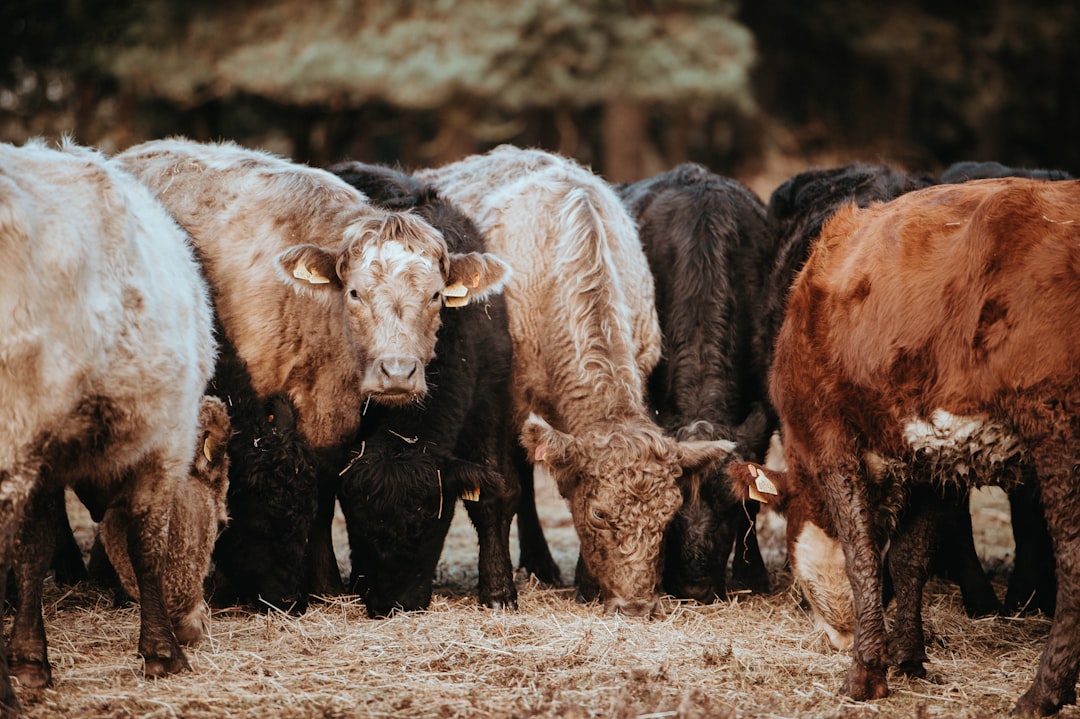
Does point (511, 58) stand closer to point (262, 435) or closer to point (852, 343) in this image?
point (262, 435)

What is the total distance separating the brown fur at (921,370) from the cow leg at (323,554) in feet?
8.97

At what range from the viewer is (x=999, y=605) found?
7.01 meters

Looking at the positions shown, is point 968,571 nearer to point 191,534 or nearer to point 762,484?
point 762,484

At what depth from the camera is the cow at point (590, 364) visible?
6.71 meters

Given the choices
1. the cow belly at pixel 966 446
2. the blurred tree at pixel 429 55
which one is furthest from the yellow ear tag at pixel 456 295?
the blurred tree at pixel 429 55

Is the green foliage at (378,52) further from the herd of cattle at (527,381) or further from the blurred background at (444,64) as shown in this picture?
the herd of cattle at (527,381)

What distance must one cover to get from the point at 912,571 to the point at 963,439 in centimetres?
112

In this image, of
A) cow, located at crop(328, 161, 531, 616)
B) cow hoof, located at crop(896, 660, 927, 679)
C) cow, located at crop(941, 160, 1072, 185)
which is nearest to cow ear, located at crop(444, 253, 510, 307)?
cow, located at crop(328, 161, 531, 616)

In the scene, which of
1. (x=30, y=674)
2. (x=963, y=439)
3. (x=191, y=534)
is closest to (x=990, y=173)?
(x=963, y=439)

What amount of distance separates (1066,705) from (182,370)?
145 inches

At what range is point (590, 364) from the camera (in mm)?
7250

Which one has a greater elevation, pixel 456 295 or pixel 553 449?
pixel 456 295

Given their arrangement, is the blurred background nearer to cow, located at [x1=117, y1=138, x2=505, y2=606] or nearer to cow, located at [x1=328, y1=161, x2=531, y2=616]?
cow, located at [x1=328, y1=161, x2=531, y2=616]

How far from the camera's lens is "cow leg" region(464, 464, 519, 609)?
23.3 feet
